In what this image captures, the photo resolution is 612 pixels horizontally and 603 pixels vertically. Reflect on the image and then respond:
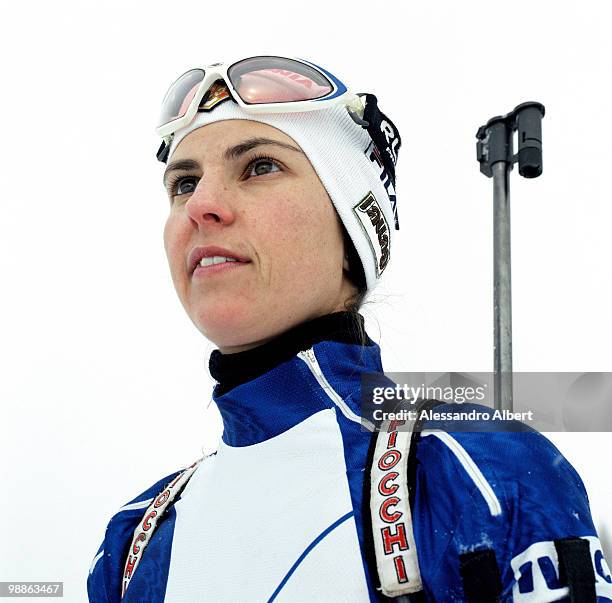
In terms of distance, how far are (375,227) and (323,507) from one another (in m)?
0.63

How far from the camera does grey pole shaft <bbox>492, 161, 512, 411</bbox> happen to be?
1.89 m

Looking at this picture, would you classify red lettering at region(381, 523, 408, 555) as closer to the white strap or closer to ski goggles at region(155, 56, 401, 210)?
the white strap

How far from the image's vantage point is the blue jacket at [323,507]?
0.89 meters

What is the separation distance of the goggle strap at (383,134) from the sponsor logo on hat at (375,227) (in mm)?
122

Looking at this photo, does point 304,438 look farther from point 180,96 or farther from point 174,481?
point 180,96

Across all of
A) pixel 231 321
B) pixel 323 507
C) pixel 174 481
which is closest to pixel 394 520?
pixel 323 507

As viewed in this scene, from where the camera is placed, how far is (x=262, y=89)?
1400 mm

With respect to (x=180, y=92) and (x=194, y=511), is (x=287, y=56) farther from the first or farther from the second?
(x=194, y=511)

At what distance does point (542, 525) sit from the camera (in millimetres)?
875

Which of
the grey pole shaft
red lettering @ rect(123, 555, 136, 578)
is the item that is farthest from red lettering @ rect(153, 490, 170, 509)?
the grey pole shaft

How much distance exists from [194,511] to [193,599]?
0.17 meters

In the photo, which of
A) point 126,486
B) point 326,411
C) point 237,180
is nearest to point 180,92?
point 237,180

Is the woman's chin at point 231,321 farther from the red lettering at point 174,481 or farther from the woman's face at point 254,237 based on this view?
the red lettering at point 174,481

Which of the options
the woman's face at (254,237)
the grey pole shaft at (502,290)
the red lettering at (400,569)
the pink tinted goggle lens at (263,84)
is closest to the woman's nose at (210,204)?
the woman's face at (254,237)
